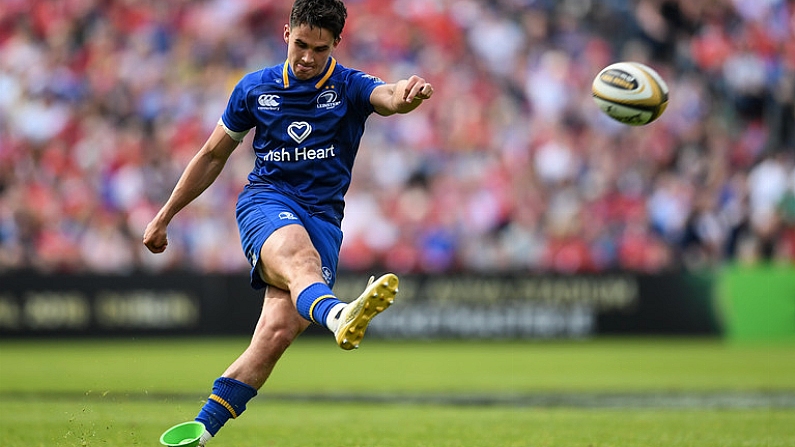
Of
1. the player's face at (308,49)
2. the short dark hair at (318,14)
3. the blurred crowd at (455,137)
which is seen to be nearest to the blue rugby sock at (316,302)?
the player's face at (308,49)

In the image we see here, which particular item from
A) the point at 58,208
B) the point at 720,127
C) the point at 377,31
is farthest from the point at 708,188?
the point at 58,208

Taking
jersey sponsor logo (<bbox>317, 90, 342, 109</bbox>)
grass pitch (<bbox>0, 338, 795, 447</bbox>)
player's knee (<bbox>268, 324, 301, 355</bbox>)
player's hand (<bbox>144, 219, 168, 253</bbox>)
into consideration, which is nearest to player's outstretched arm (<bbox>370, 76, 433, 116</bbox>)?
jersey sponsor logo (<bbox>317, 90, 342, 109</bbox>)

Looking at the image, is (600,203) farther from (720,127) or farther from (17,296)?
(17,296)

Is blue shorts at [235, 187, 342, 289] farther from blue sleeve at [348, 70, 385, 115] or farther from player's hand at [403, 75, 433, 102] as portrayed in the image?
player's hand at [403, 75, 433, 102]

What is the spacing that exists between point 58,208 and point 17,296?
2.49 meters

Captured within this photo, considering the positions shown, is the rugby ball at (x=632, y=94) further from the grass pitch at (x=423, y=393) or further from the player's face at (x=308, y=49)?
the grass pitch at (x=423, y=393)

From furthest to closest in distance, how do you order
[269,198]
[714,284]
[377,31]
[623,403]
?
[377,31], [714,284], [623,403], [269,198]

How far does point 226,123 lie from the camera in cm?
711

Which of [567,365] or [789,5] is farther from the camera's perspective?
[789,5]

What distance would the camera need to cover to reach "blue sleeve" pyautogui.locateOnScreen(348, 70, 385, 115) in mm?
6961

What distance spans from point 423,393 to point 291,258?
6312mm

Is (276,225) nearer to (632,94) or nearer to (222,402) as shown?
(222,402)

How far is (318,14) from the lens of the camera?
6.64 metres

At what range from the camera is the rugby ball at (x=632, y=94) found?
7.74 metres
